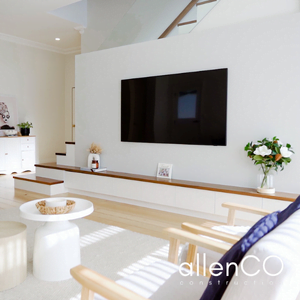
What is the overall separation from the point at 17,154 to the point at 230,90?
17.5 feet

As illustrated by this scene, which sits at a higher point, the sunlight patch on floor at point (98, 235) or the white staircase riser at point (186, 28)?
the white staircase riser at point (186, 28)

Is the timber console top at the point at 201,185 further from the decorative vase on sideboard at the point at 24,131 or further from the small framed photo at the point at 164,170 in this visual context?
the decorative vase on sideboard at the point at 24,131

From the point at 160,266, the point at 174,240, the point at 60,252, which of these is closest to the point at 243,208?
the point at 174,240

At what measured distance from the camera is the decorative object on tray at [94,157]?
4.87 m

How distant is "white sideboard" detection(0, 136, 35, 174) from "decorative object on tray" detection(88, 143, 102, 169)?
2.94 m

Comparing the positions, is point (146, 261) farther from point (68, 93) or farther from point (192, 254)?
point (68, 93)

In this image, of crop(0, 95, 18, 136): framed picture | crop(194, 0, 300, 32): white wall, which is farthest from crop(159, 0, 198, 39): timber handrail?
crop(0, 95, 18, 136): framed picture

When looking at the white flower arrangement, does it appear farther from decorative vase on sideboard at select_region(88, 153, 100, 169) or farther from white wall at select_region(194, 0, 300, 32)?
decorative vase on sideboard at select_region(88, 153, 100, 169)

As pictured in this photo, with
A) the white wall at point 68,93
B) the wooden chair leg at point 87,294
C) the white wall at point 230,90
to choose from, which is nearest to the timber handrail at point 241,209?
the wooden chair leg at point 87,294

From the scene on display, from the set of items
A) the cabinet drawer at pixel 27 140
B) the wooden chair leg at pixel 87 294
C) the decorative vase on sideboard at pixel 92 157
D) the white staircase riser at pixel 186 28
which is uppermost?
the white staircase riser at pixel 186 28

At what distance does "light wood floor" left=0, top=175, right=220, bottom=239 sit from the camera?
3412 millimetres

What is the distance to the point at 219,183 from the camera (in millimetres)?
3838

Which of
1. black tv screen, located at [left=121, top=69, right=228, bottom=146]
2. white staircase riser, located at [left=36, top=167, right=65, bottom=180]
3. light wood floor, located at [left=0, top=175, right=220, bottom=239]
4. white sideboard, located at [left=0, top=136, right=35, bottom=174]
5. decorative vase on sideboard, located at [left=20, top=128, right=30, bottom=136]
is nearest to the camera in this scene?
light wood floor, located at [left=0, top=175, right=220, bottom=239]

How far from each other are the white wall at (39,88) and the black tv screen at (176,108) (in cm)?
403
